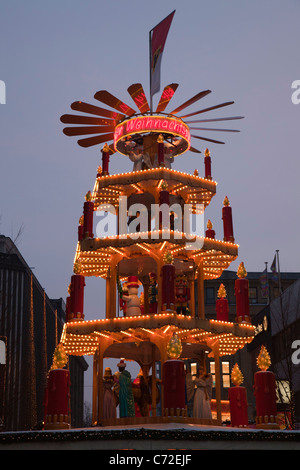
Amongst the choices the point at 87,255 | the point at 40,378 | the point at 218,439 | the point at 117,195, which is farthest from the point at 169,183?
the point at 40,378

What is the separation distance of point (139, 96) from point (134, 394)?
12652mm

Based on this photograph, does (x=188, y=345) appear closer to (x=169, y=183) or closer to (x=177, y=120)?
(x=169, y=183)

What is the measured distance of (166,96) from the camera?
2888 cm

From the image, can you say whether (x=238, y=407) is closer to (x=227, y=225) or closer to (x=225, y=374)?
(x=227, y=225)

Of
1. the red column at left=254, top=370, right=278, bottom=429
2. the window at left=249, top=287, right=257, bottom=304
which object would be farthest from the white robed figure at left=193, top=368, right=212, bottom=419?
the window at left=249, top=287, right=257, bottom=304

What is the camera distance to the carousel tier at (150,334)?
24.6 m

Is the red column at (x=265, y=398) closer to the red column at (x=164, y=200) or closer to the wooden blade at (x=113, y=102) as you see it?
the red column at (x=164, y=200)

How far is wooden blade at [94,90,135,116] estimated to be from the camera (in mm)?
28312

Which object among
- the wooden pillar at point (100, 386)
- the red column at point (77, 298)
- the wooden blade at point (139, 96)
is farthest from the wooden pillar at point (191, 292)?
the wooden blade at point (139, 96)

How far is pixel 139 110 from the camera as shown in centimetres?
2925

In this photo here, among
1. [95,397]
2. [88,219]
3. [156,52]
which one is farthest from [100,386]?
[156,52]

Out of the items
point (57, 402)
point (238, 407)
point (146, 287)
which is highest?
point (146, 287)

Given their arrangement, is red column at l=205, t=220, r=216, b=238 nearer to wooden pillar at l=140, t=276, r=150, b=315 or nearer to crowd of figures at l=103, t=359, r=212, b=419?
wooden pillar at l=140, t=276, r=150, b=315
